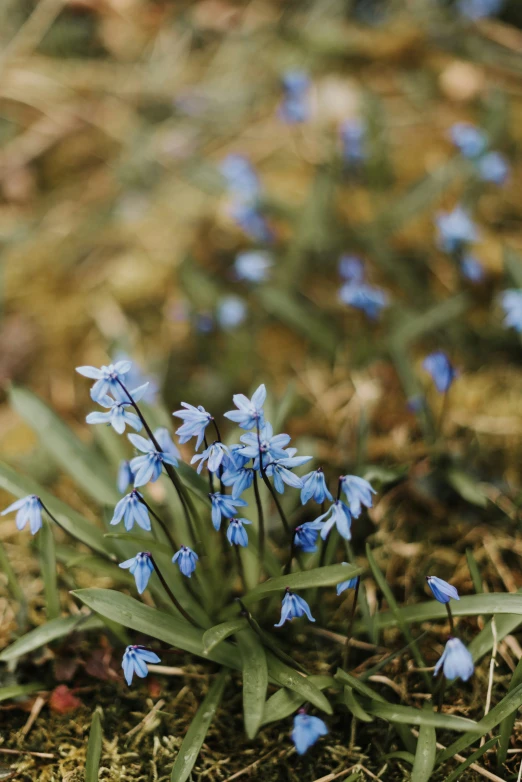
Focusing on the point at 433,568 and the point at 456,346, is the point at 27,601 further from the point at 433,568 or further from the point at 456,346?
the point at 456,346

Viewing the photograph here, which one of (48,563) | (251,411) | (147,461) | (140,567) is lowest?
(48,563)

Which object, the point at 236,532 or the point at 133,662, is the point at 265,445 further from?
the point at 133,662

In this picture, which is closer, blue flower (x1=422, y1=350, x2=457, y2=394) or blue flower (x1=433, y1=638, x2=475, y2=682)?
blue flower (x1=433, y1=638, x2=475, y2=682)

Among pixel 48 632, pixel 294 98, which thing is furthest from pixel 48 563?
pixel 294 98

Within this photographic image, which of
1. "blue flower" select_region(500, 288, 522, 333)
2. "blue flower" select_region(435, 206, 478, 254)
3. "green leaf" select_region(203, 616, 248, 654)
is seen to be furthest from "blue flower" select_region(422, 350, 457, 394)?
"green leaf" select_region(203, 616, 248, 654)

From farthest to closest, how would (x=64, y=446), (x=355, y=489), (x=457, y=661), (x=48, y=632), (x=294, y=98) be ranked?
(x=294, y=98) < (x=64, y=446) < (x=48, y=632) < (x=355, y=489) < (x=457, y=661)

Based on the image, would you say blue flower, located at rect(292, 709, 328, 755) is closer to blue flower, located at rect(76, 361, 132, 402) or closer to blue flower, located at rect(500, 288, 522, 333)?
blue flower, located at rect(76, 361, 132, 402)

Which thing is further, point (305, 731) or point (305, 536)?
point (305, 536)
